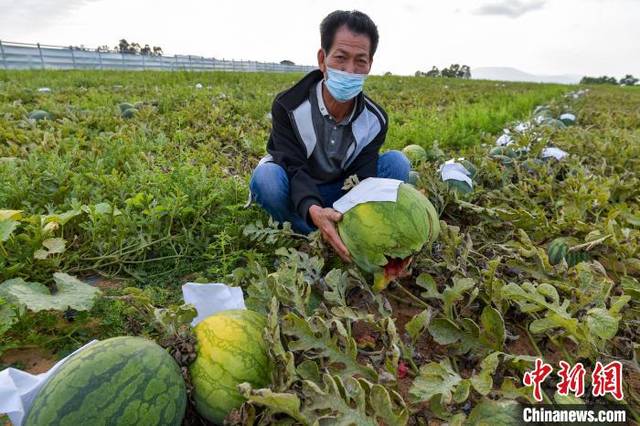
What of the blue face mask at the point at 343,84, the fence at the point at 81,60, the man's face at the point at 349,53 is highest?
the man's face at the point at 349,53

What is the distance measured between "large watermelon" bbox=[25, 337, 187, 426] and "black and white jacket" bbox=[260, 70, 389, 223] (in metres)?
1.41

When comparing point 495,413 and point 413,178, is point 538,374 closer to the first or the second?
point 495,413

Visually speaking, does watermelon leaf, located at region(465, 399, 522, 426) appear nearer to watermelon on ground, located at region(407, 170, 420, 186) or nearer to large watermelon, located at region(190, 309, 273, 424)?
large watermelon, located at region(190, 309, 273, 424)

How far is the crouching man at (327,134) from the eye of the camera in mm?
2488

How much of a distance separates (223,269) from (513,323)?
135 centimetres

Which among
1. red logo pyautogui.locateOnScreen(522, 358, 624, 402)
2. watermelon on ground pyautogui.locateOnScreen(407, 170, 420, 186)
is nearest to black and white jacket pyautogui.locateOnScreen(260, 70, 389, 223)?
watermelon on ground pyautogui.locateOnScreen(407, 170, 420, 186)

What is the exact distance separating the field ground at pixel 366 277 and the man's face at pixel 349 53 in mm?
784

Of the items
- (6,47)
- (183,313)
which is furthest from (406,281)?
(6,47)

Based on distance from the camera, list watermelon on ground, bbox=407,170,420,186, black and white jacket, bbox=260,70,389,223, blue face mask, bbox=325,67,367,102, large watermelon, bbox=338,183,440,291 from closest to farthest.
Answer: large watermelon, bbox=338,183,440,291 → blue face mask, bbox=325,67,367,102 → black and white jacket, bbox=260,70,389,223 → watermelon on ground, bbox=407,170,420,186

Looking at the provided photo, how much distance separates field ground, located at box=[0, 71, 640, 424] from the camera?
1.48 m

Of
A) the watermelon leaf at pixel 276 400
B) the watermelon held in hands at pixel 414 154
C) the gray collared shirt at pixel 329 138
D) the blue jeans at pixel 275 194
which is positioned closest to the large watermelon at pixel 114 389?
the watermelon leaf at pixel 276 400

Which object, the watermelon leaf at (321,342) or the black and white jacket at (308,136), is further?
the black and white jacket at (308,136)

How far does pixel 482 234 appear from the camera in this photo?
105 inches

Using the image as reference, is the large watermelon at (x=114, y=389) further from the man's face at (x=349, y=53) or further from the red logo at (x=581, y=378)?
the man's face at (x=349, y=53)
